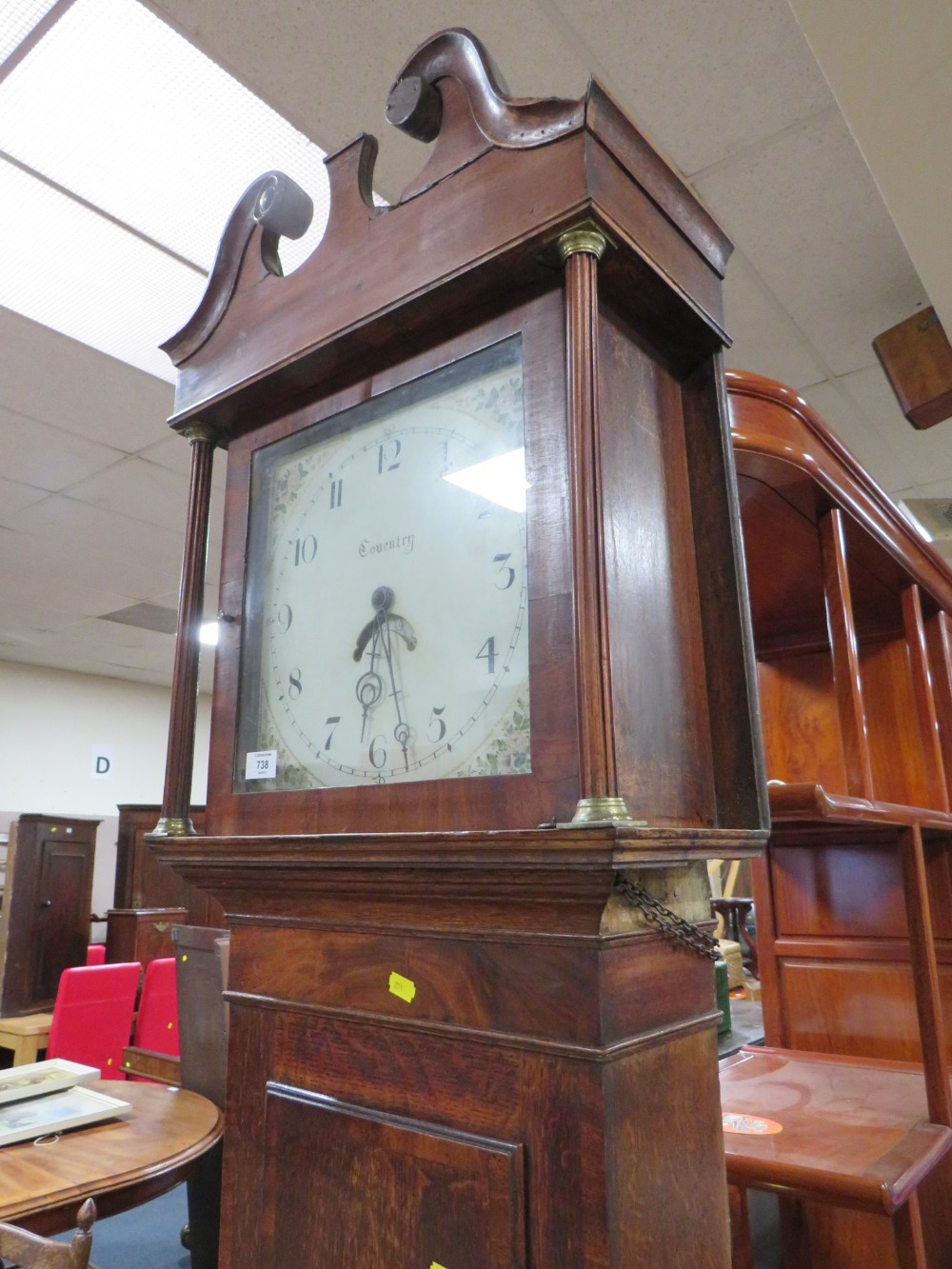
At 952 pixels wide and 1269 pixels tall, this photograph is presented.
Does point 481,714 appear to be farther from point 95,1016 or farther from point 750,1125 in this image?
point 95,1016

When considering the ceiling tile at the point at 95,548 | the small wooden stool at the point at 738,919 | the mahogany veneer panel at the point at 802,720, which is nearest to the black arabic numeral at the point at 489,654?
the mahogany veneer panel at the point at 802,720

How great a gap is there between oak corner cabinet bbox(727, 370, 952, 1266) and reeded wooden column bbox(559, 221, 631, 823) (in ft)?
2.23

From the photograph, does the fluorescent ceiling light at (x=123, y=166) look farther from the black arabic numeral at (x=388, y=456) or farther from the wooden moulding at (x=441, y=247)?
the black arabic numeral at (x=388, y=456)

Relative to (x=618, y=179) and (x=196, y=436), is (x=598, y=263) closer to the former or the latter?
(x=618, y=179)

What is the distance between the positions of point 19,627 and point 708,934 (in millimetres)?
6662

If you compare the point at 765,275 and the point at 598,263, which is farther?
the point at 765,275

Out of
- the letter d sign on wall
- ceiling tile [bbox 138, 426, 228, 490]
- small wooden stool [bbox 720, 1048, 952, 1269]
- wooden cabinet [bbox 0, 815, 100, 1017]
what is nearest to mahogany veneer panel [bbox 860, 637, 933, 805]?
small wooden stool [bbox 720, 1048, 952, 1269]

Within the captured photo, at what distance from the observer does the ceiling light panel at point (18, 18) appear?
1.77 metres

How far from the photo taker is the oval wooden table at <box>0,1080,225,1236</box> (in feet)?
5.73

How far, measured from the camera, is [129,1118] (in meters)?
2.28

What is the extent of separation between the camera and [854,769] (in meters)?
1.35

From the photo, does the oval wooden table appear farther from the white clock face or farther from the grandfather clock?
the white clock face

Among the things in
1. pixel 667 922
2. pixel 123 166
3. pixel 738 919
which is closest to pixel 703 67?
pixel 123 166

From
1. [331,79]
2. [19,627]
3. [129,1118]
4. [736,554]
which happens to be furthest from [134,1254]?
[19,627]
